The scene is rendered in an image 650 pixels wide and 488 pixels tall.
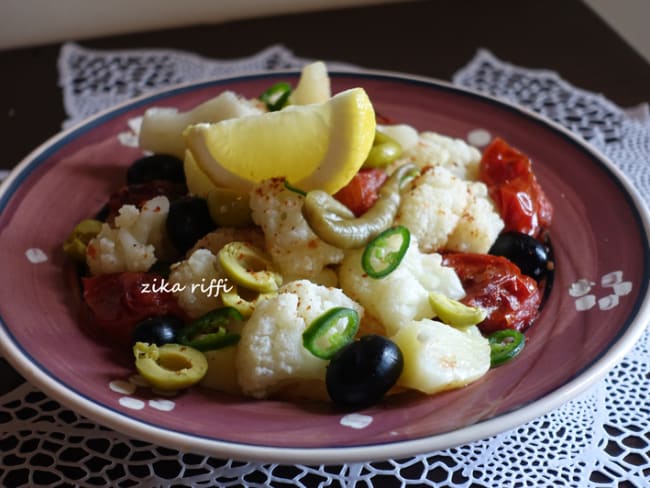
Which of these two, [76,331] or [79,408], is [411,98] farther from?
[79,408]

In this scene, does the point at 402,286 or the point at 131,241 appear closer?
the point at 402,286

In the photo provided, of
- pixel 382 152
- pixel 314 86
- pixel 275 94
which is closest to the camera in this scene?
pixel 382 152

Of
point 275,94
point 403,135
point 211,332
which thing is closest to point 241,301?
point 211,332

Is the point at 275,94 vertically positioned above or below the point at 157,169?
above

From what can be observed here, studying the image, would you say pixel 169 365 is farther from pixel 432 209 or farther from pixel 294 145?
pixel 432 209

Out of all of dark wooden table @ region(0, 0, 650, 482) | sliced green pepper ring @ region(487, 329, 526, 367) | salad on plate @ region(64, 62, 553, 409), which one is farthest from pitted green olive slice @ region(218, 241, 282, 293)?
dark wooden table @ region(0, 0, 650, 482)

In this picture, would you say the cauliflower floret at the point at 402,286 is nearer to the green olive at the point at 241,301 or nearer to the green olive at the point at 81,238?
the green olive at the point at 241,301
